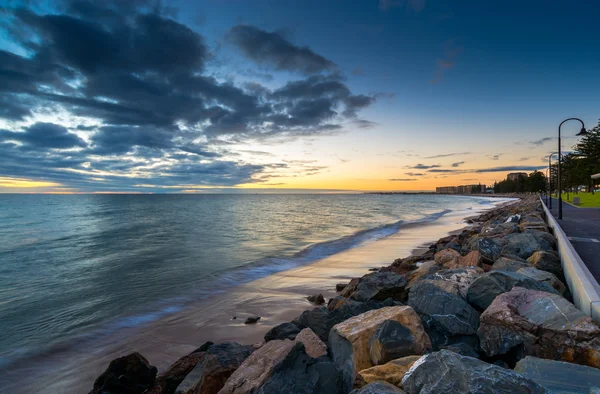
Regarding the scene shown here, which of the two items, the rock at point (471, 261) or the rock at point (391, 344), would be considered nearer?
the rock at point (391, 344)

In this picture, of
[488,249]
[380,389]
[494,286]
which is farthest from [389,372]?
[488,249]

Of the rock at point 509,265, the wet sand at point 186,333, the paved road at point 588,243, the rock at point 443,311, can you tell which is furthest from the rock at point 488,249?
the rock at point 443,311

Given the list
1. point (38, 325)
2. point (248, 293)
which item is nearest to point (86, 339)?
point (38, 325)

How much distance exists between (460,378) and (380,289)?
4873 mm

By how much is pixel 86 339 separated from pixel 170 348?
8.10 ft

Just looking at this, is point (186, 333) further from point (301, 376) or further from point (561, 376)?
point (561, 376)

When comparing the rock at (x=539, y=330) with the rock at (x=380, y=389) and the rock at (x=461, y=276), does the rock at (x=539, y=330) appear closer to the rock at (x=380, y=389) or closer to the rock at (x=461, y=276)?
the rock at (x=461, y=276)

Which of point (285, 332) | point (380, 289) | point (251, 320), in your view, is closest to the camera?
point (285, 332)

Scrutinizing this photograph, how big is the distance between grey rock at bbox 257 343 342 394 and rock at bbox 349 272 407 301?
3706mm

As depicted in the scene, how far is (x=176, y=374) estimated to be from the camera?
4762mm

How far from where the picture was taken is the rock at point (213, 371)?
13.2ft

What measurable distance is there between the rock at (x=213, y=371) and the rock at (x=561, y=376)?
130 inches

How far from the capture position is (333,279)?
38.8 ft

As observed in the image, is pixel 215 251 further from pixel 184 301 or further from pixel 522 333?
pixel 522 333
